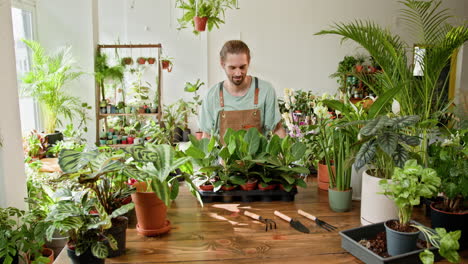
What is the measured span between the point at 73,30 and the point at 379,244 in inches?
209

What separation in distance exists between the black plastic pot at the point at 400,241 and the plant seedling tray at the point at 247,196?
640 millimetres

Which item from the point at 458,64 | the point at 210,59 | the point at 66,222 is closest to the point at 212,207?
the point at 66,222

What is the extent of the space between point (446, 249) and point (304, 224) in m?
0.60

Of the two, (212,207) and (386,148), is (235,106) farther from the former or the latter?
A: (386,148)

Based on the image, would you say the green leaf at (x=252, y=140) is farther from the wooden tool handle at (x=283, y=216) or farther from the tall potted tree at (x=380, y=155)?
the tall potted tree at (x=380, y=155)

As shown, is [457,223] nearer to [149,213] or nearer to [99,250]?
[149,213]

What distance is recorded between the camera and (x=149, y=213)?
1.42 m

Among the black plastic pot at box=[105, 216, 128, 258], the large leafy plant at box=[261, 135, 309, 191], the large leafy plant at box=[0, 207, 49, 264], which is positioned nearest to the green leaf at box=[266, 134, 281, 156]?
the large leafy plant at box=[261, 135, 309, 191]

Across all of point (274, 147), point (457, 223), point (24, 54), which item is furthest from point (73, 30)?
point (457, 223)

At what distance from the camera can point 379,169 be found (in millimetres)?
1522

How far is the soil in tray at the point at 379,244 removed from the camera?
1.25 m

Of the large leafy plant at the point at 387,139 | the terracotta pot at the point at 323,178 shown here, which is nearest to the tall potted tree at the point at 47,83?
the terracotta pot at the point at 323,178

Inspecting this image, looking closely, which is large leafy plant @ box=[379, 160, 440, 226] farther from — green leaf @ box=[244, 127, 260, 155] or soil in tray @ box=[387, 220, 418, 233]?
green leaf @ box=[244, 127, 260, 155]

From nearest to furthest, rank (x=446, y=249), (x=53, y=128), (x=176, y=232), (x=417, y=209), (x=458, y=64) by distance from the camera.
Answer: (x=446, y=249) < (x=176, y=232) < (x=417, y=209) < (x=53, y=128) < (x=458, y=64)
